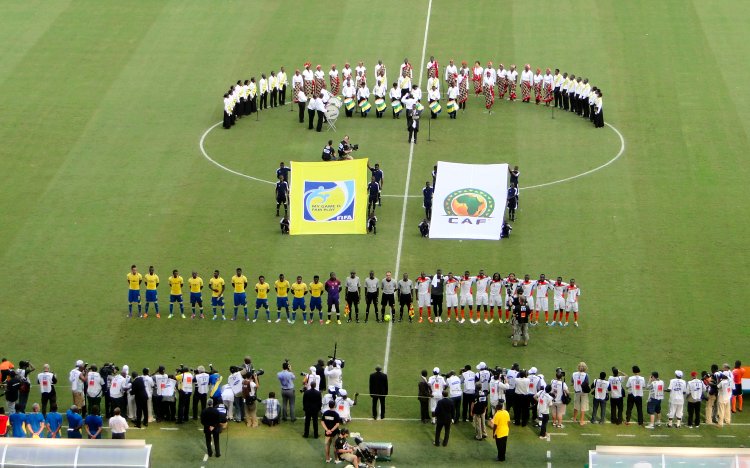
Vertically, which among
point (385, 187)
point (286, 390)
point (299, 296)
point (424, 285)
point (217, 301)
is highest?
point (385, 187)

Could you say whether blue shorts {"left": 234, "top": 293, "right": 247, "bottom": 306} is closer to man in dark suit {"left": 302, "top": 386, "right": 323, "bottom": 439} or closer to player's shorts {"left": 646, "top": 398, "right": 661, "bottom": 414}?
man in dark suit {"left": 302, "top": 386, "right": 323, "bottom": 439}

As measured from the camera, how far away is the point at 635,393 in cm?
4056

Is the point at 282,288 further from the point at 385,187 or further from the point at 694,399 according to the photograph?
the point at 694,399

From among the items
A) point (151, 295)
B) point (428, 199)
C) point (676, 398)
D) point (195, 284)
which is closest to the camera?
point (676, 398)

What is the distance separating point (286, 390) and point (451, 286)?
7495 mm

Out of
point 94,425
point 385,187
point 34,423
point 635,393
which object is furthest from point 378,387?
point 385,187

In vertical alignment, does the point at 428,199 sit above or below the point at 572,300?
above

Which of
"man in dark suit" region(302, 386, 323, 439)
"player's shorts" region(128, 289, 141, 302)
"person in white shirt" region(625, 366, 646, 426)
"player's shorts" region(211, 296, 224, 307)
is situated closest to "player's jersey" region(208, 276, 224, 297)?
"player's shorts" region(211, 296, 224, 307)

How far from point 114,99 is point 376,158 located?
12.1m

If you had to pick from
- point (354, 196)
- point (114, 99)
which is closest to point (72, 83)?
point (114, 99)

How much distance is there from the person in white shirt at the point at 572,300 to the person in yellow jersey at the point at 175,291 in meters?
11.1

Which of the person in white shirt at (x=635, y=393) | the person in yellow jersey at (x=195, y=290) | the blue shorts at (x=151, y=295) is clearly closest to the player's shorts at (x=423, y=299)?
Answer: the person in yellow jersey at (x=195, y=290)

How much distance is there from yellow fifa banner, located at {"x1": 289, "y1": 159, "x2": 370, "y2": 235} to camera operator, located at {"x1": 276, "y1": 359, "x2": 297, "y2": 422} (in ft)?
35.2

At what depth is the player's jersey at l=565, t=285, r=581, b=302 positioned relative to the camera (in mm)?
45406
